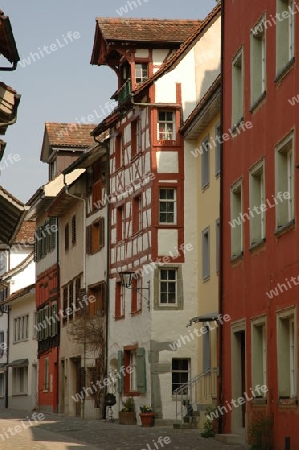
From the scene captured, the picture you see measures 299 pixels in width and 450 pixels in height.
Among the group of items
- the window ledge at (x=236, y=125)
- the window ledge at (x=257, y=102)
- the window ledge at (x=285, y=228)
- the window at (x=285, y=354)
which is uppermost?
the window ledge at (x=236, y=125)

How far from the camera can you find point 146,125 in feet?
121

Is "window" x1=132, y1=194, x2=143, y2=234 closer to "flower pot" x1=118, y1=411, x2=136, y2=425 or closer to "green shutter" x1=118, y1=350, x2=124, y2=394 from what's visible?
"green shutter" x1=118, y1=350, x2=124, y2=394

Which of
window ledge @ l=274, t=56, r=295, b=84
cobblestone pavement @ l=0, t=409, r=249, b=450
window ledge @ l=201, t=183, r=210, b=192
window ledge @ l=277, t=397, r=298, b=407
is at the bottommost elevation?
cobblestone pavement @ l=0, t=409, r=249, b=450

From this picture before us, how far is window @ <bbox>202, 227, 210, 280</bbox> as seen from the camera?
33.8 metres

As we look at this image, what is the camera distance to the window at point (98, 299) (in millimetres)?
41219

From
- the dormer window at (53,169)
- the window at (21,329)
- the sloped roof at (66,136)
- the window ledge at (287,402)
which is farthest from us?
the window at (21,329)

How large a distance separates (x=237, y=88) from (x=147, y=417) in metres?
11.9

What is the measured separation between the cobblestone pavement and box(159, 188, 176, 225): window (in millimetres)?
6705

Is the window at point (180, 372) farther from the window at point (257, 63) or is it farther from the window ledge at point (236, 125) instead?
the window at point (257, 63)

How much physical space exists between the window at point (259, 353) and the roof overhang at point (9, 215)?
17.0 ft

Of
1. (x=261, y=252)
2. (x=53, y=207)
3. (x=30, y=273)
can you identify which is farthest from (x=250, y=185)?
(x=30, y=273)

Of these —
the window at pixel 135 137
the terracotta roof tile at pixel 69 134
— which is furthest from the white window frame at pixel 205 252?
the terracotta roof tile at pixel 69 134

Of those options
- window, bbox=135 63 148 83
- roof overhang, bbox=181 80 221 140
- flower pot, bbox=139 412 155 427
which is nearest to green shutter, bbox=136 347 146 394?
flower pot, bbox=139 412 155 427

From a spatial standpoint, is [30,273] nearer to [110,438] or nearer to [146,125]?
[146,125]
